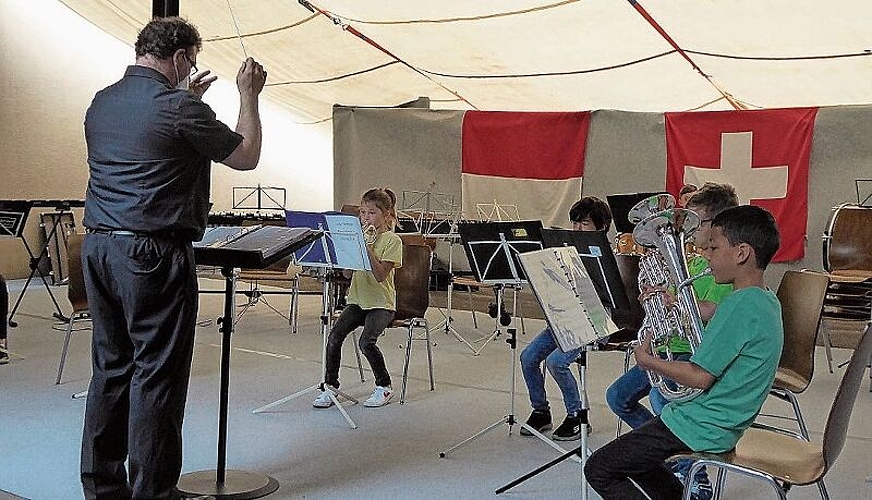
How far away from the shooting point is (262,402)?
4.90m

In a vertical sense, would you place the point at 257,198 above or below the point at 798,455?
above

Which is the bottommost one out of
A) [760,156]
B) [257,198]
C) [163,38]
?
[257,198]

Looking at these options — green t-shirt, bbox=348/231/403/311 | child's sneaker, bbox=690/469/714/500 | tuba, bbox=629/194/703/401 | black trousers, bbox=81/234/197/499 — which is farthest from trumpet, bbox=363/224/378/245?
tuba, bbox=629/194/703/401

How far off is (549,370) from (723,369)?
6.32 feet

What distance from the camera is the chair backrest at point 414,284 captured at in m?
5.24

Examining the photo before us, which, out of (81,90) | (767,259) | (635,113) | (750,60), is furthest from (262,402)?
(81,90)

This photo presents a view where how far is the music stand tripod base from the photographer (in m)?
3.35

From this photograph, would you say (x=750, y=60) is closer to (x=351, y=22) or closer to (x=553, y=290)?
(x=351, y=22)

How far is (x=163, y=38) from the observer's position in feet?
9.66

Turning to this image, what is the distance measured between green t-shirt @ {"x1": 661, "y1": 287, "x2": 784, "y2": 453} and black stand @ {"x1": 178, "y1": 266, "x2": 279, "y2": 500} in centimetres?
166

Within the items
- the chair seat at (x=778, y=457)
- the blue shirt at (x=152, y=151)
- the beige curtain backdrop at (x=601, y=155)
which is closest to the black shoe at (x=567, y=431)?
the chair seat at (x=778, y=457)

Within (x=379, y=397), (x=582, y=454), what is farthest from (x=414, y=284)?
(x=582, y=454)

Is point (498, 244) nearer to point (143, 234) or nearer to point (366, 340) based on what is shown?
point (366, 340)

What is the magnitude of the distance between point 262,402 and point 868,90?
5.98m
